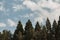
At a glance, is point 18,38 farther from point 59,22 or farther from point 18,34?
point 59,22

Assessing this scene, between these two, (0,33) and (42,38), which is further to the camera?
(0,33)

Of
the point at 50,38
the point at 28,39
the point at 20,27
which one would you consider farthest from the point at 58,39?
the point at 20,27

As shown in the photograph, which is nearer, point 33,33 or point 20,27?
point 33,33

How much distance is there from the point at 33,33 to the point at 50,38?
9.94 meters

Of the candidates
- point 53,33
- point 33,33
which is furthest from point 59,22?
point 33,33

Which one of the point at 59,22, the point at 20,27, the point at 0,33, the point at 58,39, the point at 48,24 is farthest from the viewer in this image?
the point at 48,24

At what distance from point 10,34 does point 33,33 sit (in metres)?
37.0

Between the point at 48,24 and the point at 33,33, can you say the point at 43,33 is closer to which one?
the point at 33,33

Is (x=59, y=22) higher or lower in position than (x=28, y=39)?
higher

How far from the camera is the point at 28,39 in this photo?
481 feet

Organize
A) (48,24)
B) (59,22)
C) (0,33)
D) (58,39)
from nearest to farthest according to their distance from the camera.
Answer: (58,39) < (59,22) < (0,33) < (48,24)

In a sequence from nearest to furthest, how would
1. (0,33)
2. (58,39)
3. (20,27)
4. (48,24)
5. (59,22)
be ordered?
1. (58,39)
2. (59,22)
3. (20,27)
4. (0,33)
5. (48,24)

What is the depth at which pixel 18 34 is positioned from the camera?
15075cm

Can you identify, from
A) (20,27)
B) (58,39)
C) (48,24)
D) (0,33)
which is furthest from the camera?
(48,24)
